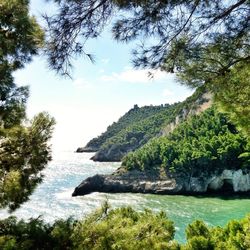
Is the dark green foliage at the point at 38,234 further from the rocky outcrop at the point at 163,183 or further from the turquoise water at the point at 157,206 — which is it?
the rocky outcrop at the point at 163,183

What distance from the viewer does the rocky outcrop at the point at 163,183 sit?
64.2 m

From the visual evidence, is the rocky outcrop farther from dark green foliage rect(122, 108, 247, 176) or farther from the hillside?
dark green foliage rect(122, 108, 247, 176)

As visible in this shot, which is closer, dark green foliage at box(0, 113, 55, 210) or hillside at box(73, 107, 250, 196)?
dark green foliage at box(0, 113, 55, 210)

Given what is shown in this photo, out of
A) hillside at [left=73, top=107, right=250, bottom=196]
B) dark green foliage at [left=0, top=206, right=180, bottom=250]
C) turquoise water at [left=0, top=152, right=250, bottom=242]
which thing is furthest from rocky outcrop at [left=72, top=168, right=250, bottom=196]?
dark green foliage at [left=0, top=206, right=180, bottom=250]

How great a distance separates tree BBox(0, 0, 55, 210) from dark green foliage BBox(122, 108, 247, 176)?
57227 mm

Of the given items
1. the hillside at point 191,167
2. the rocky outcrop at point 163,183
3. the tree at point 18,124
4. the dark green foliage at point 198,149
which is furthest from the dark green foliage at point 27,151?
the dark green foliage at point 198,149

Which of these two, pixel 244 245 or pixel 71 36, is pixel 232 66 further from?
pixel 244 245

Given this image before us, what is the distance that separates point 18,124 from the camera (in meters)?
10.7

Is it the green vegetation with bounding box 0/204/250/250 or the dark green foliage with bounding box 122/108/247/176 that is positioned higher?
the dark green foliage with bounding box 122/108/247/176

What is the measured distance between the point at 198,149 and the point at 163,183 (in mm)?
9599

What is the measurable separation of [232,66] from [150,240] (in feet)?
14.3

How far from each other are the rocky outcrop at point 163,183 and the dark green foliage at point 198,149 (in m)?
1.62

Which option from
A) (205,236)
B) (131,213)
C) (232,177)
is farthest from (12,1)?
(232,177)

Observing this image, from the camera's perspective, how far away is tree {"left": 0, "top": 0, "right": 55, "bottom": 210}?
8883 millimetres
